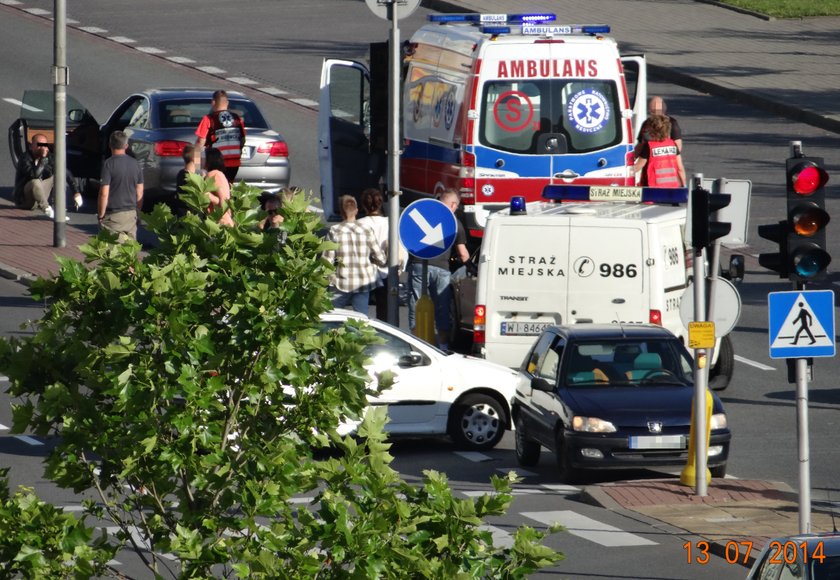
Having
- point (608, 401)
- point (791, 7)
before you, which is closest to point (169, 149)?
point (608, 401)

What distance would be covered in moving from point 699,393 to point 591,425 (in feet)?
3.57

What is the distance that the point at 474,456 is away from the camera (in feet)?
53.5

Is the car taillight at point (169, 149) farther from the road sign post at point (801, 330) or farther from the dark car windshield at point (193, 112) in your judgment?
the road sign post at point (801, 330)

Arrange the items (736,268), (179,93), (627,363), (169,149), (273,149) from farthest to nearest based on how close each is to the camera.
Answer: (179,93) < (273,149) < (169,149) < (736,268) < (627,363)

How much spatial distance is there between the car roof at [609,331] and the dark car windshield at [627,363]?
6cm

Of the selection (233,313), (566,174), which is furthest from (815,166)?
(566,174)

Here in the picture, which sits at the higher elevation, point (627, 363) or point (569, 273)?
point (569, 273)

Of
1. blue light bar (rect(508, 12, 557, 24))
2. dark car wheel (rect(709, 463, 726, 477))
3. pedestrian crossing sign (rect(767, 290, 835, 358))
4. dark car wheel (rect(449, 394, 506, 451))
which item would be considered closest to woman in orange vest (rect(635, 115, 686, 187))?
blue light bar (rect(508, 12, 557, 24))

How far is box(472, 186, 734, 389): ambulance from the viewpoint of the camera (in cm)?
1753

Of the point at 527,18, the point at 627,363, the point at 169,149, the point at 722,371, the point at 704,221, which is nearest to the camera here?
the point at 704,221

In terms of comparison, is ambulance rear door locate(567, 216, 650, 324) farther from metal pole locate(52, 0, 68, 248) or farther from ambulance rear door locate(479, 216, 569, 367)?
metal pole locate(52, 0, 68, 248)

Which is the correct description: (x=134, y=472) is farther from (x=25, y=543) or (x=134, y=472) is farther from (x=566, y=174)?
(x=566, y=174)

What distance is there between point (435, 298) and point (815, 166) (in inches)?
310

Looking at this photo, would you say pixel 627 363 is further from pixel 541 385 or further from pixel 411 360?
pixel 411 360
